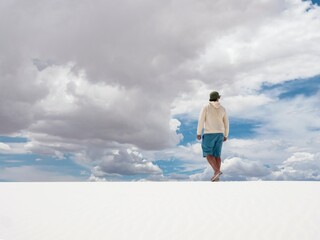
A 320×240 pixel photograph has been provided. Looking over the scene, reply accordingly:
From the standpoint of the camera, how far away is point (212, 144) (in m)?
10.8

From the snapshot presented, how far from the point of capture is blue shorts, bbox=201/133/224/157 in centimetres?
1083

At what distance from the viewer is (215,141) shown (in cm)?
1088
